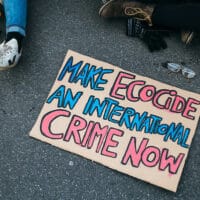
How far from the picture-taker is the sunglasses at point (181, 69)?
1.25m

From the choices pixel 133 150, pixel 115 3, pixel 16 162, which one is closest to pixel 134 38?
pixel 115 3

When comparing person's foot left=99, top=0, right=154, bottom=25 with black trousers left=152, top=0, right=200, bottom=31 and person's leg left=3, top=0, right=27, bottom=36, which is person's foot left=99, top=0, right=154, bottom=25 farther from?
person's leg left=3, top=0, right=27, bottom=36

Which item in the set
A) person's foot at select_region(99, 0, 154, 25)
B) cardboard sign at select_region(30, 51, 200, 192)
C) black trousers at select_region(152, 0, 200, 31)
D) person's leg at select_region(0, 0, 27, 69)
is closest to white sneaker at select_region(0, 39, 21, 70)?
person's leg at select_region(0, 0, 27, 69)

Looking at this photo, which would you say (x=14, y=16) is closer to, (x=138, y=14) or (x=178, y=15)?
(x=138, y=14)

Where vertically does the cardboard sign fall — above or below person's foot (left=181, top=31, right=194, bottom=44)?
below

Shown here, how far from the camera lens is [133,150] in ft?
3.83

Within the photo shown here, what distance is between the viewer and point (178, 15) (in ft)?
3.94

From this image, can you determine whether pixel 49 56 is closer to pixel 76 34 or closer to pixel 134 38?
pixel 76 34

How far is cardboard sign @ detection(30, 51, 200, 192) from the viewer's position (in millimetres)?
1160

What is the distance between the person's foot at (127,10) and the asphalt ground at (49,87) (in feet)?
0.17

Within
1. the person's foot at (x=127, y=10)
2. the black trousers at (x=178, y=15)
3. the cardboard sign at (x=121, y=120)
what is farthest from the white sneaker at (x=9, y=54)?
the black trousers at (x=178, y=15)

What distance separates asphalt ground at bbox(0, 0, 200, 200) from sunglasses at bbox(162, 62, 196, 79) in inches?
0.6

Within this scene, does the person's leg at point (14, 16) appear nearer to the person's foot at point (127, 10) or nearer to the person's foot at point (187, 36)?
the person's foot at point (127, 10)

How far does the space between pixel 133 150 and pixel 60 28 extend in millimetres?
488
